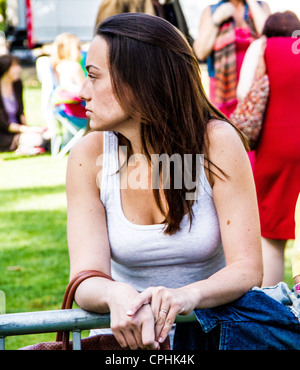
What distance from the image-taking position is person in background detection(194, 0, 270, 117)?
18.3 feet

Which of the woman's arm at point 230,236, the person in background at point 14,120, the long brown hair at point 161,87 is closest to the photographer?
the woman's arm at point 230,236

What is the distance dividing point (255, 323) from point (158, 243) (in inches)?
19.3

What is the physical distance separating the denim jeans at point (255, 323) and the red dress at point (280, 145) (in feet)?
8.07

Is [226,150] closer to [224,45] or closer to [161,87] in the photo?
[161,87]

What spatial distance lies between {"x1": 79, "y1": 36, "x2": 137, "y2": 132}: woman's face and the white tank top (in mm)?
173

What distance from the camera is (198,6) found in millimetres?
13617

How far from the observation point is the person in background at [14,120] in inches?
471

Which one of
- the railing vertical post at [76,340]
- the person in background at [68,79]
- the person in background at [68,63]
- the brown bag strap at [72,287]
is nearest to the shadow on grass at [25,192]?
the person in background at [68,79]

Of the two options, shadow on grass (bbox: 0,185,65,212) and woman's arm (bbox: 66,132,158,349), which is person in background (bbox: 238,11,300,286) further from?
shadow on grass (bbox: 0,185,65,212)

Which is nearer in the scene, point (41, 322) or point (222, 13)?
point (41, 322)

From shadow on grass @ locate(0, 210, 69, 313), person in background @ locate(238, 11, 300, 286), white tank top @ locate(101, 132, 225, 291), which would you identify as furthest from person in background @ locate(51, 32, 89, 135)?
white tank top @ locate(101, 132, 225, 291)

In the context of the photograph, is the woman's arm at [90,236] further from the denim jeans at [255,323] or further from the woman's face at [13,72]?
the woman's face at [13,72]

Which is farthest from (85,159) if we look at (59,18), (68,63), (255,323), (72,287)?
(59,18)

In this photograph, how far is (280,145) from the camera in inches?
164
